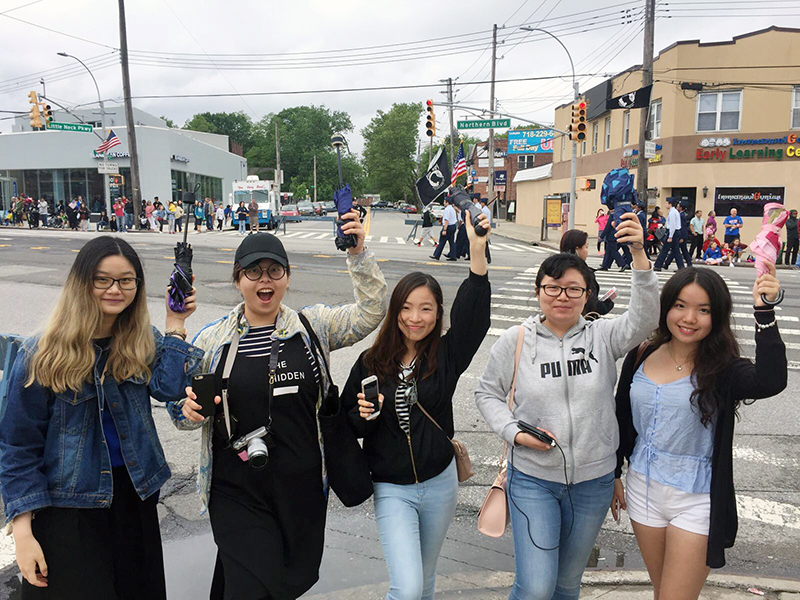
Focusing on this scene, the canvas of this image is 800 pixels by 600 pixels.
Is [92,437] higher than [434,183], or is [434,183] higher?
[434,183]

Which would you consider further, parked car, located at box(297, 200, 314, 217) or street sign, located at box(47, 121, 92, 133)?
parked car, located at box(297, 200, 314, 217)

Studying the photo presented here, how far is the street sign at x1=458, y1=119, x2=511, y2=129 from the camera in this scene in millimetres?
26781

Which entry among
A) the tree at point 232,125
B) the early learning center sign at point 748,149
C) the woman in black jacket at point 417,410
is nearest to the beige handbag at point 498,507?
the woman in black jacket at point 417,410

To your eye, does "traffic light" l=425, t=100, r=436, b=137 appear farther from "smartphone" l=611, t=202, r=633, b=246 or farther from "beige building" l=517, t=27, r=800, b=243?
"smartphone" l=611, t=202, r=633, b=246

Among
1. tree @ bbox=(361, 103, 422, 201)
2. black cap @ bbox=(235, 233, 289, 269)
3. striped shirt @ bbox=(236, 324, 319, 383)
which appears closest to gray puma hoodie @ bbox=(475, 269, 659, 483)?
striped shirt @ bbox=(236, 324, 319, 383)

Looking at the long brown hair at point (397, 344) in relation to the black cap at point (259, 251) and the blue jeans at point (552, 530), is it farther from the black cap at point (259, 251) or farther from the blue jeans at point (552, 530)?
the blue jeans at point (552, 530)

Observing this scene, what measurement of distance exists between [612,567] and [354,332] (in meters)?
2.21

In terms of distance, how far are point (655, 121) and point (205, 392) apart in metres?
29.9

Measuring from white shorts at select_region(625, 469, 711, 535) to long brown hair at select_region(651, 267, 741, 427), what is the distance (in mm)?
313

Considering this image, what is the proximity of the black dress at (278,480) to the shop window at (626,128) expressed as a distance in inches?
1231

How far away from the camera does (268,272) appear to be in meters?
2.70

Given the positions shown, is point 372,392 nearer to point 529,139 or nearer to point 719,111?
point 719,111

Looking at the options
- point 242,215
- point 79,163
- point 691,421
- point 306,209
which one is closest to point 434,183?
point 691,421

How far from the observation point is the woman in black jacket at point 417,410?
2.67 meters
